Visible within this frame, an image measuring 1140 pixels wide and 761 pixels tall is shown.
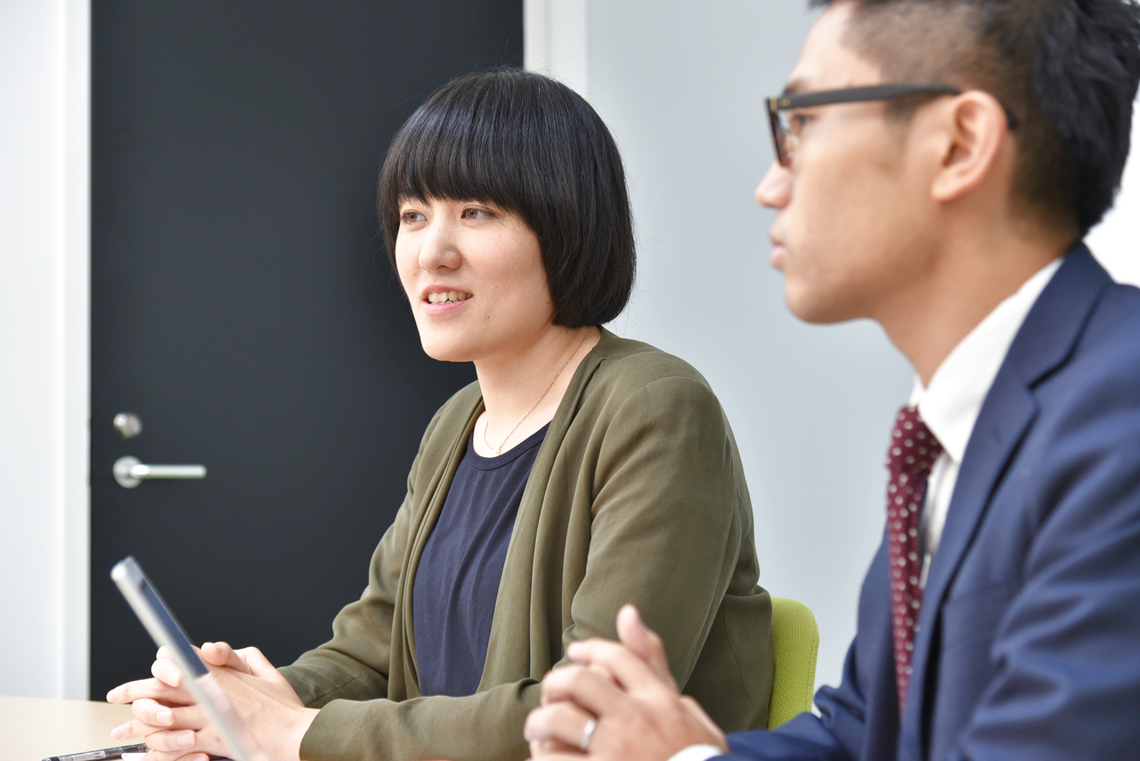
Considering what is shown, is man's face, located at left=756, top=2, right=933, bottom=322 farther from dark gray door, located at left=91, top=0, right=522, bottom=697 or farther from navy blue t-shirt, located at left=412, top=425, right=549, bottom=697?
dark gray door, located at left=91, top=0, right=522, bottom=697

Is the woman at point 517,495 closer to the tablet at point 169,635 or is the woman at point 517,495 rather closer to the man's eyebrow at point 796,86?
the tablet at point 169,635

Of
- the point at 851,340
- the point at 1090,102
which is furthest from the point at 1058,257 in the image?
the point at 851,340

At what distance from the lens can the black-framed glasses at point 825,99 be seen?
2.63 ft

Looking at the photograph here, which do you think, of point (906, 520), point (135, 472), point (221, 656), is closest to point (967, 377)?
point (906, 520)

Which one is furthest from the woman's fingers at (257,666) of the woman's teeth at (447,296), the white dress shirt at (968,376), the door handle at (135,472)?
the door handle at (135,472)

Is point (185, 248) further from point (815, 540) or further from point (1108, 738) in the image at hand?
point (1108, 738)

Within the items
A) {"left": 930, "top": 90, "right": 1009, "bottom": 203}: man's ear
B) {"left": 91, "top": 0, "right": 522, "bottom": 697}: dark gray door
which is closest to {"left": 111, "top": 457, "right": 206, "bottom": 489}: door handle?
{"left": 91, "top": 0, "right": 522, "bottom": 697}: dark gray door

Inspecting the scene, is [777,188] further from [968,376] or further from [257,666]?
[257,666]

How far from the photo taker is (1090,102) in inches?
32.2

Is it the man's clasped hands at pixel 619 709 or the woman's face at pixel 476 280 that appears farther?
the woman's face at pixel 476 280

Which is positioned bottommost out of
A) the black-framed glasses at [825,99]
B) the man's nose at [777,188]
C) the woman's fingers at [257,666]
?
the woman's fingers at [257,666]

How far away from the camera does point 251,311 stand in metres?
2.74

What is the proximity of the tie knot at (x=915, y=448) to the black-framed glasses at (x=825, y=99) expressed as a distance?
0.24m

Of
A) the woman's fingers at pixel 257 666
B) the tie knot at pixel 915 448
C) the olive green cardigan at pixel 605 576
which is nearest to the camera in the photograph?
the tie knot at pixel 915 448
